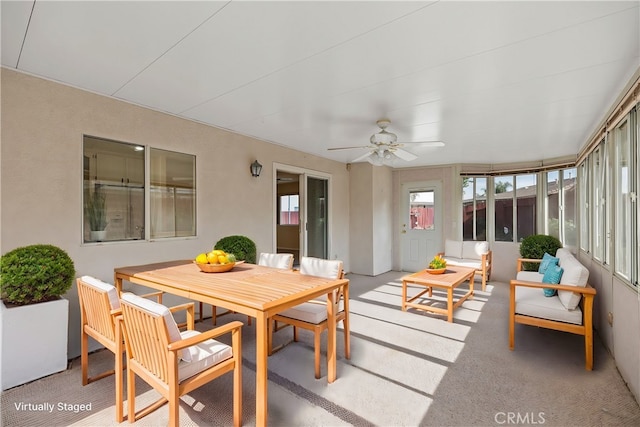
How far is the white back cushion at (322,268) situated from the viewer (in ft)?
9.24

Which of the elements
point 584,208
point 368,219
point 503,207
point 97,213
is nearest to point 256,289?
point 97,213

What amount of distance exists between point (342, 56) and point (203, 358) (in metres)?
2.24

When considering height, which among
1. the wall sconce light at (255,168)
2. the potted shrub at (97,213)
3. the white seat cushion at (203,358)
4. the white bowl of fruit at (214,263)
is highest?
the wall sconce light at (255,168)

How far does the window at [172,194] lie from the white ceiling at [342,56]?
597mm

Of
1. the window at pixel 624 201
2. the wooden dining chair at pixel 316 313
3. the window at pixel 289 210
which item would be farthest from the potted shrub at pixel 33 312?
the window at pixel 624 201

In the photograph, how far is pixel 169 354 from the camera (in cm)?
156

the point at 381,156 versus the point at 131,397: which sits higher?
the point at 381,156

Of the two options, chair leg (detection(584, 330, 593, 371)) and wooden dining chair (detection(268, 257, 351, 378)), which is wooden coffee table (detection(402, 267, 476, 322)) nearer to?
chair leg (detection(584, 330, 593, 371))

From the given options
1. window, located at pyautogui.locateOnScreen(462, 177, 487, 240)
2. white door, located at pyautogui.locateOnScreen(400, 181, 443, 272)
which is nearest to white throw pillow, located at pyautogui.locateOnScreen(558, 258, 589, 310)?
window, located at pyautogui.locateOnScreen(462, 177, 487, 240)

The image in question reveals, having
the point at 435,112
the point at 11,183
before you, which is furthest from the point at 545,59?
the point at 11,183

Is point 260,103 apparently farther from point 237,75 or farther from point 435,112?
point 435,112

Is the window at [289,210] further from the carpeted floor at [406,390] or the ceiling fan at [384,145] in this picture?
the carpeted floor at [406,390]

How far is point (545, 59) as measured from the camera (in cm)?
232

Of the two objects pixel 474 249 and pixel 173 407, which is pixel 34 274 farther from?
pixel 474 249
